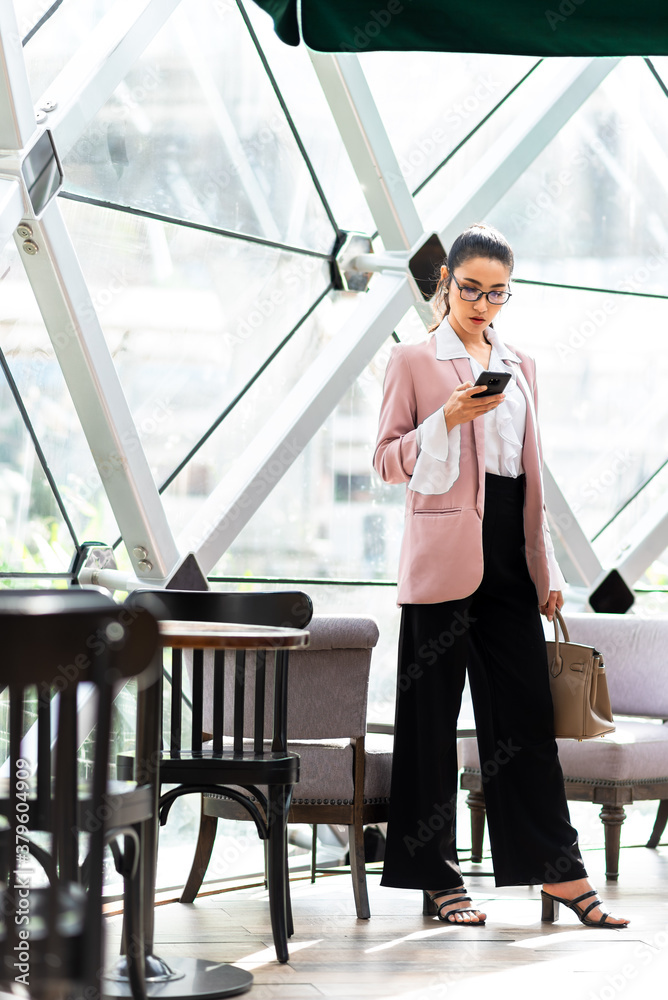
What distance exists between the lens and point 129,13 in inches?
165

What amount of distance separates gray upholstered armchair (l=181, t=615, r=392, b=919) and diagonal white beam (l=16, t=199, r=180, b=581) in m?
0.92

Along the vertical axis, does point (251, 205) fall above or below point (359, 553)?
above

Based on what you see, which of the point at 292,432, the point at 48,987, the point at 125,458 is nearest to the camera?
the point at 48,987

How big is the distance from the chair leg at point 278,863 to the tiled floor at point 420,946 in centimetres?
8

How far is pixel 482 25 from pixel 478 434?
3.83 ft

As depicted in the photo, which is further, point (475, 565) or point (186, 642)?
point (475, 565)

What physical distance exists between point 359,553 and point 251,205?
5.41ft

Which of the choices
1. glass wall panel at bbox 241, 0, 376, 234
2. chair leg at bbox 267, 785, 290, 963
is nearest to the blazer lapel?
chair leg at bbox 267, 785, 290, 963

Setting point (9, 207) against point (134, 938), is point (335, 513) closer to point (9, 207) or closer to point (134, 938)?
point (9, 207)

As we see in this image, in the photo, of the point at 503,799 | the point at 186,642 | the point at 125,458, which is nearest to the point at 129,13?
the point at 125,458

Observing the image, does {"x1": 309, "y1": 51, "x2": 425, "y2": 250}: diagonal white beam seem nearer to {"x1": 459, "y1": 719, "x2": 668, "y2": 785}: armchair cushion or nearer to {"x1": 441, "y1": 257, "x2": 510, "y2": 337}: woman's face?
{"x1": 441, "y1": 257, "x2": 510, "y2": 337}: woman's face

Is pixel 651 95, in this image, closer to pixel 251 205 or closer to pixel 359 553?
pixel 251 205

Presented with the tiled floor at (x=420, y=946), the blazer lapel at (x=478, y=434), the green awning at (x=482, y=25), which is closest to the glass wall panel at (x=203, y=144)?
the green awning at (x=482, y=25)

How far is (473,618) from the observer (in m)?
3.60
